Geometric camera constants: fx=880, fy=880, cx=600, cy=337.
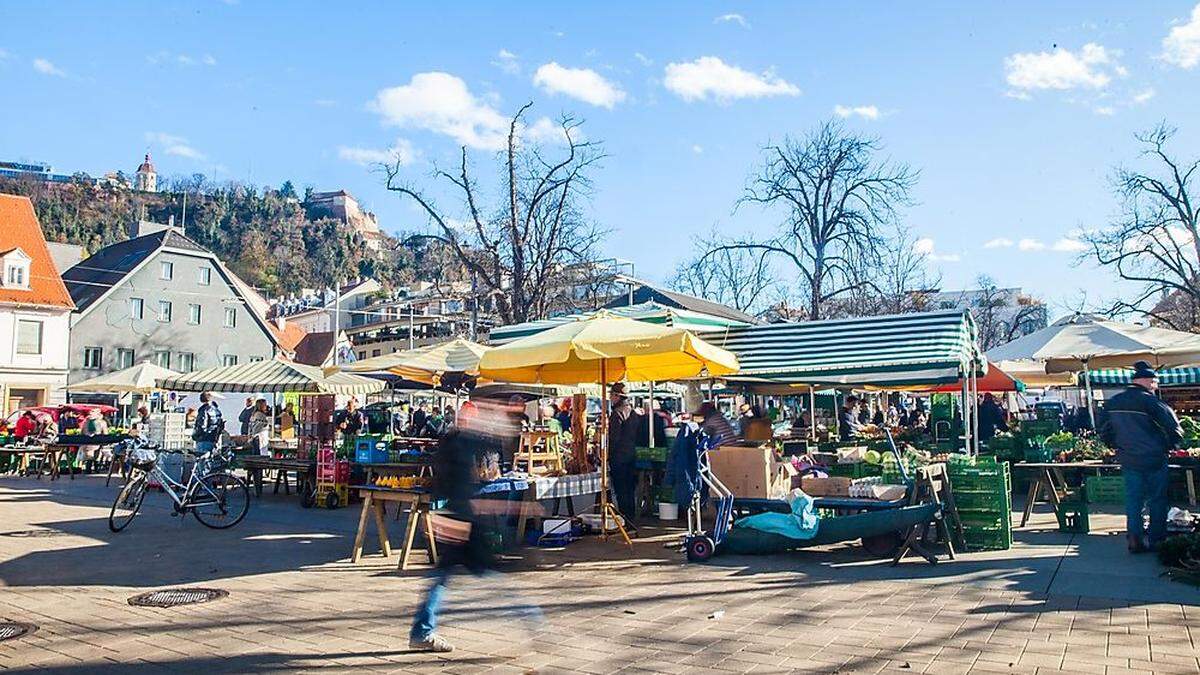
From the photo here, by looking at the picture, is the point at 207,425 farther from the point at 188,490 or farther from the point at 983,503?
the point at 983,503

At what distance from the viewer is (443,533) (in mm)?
5531

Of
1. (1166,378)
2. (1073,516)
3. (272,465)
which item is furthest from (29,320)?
(1166,378)

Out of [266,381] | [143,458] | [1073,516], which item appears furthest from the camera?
[266,381]

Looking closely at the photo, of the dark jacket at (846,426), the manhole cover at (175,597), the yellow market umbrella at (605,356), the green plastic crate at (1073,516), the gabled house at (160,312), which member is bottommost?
the manhole cover at (175,597)

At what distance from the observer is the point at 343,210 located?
6225 inches

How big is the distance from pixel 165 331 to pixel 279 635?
49814 millimetres

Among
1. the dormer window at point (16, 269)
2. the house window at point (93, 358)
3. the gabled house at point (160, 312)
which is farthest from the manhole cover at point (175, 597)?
the house window at point (93, 358)

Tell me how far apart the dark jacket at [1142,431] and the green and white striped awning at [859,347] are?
185 cm

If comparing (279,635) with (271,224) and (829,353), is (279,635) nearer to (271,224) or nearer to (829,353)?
(829,353)

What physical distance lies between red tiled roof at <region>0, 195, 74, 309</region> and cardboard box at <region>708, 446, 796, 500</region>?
39572mm

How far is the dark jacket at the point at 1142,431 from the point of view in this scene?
8680 mm

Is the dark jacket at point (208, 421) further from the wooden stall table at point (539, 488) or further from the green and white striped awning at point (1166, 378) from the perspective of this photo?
the green and white striped awning at point (1166, 378)

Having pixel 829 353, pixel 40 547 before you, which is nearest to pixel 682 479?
pixel 829 353

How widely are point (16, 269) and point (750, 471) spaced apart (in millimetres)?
41194
